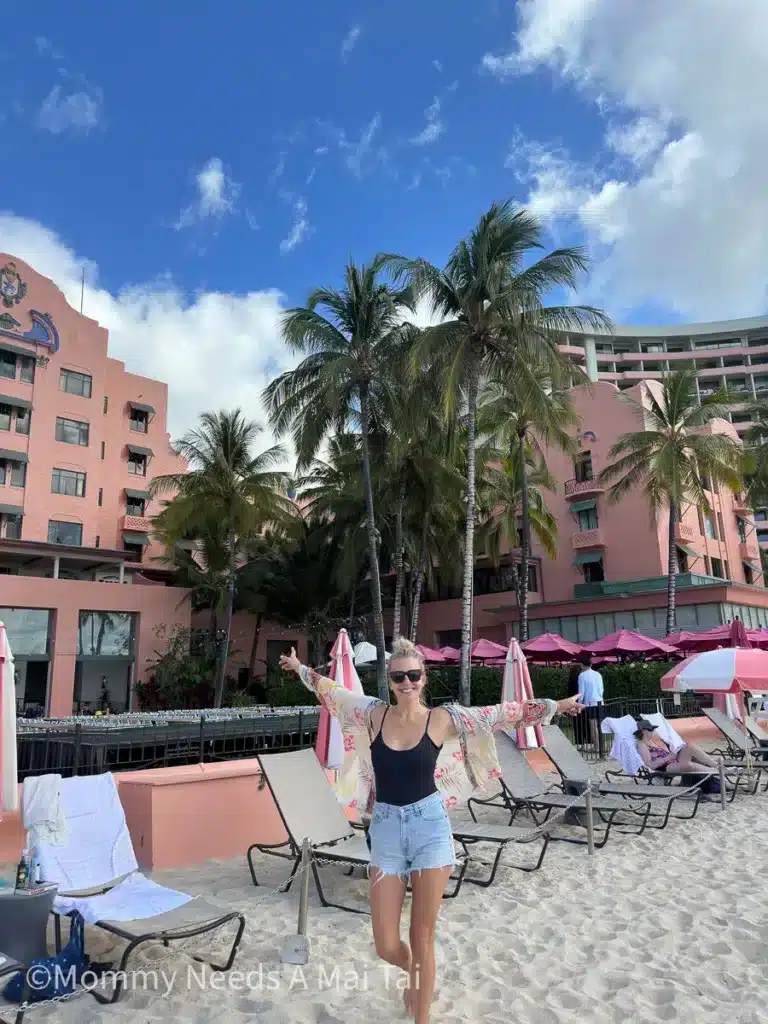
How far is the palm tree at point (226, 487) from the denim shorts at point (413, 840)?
79.4 ft

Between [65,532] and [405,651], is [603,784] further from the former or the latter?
[65,532]

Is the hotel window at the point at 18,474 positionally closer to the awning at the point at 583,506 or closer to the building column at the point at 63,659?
the building column at the point at 63,659

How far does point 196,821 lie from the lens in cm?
667

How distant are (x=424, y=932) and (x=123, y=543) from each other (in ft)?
108

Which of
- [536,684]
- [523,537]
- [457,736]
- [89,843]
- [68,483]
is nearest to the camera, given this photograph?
[457,736]

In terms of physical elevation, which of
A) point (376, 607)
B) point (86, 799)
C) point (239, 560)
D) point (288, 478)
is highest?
point (288, 478)

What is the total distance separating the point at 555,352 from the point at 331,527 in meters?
14.4

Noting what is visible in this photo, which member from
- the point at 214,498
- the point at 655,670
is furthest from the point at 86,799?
the point at 214,498

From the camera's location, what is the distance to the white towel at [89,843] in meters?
4.62

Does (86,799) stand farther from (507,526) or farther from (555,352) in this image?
(507,526)

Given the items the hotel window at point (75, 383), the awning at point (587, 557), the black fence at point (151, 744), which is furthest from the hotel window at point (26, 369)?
the black fence at point (151, 744)

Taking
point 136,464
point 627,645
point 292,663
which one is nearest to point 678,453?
point 627,645

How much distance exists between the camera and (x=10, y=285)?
30.9 metres

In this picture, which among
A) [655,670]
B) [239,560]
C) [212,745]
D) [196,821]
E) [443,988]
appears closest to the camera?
[443,988]
